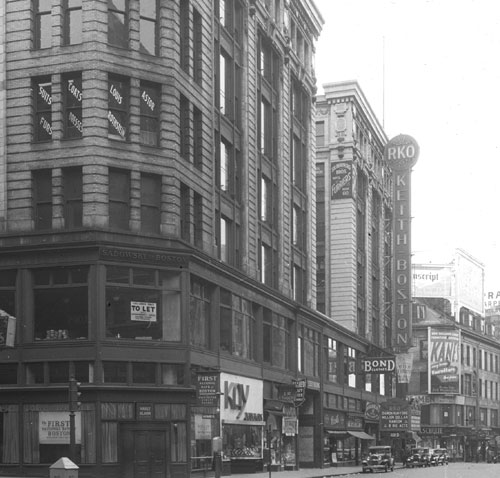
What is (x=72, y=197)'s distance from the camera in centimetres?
4403

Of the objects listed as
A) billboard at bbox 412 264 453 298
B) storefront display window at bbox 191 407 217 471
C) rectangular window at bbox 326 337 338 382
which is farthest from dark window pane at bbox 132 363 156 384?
billboard at bbox 412 264 453 298

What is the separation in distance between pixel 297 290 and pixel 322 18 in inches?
786

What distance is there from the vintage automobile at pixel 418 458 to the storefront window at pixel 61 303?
152 ft

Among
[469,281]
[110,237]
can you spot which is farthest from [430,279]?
[110,237]

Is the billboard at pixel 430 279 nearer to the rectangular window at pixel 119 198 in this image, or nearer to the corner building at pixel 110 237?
the corner building at pixel 110 237

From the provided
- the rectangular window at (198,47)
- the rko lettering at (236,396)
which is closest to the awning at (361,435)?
the rko lettering at (236,396)

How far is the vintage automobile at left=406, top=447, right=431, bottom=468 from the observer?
8319cm

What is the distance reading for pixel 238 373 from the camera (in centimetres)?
5275

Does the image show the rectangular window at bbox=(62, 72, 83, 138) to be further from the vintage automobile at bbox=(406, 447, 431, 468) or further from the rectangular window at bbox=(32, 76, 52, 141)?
the vintage automobile at bbox=(406, 447, 431, 468)

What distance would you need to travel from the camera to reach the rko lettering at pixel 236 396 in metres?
50.8

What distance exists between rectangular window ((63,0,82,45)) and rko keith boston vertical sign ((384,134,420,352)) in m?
49.5

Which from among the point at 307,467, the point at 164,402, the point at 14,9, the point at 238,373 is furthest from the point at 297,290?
the point at 14,9

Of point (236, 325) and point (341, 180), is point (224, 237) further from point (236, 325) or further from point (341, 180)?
point (341, 180)

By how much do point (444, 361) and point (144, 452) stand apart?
291 ft
